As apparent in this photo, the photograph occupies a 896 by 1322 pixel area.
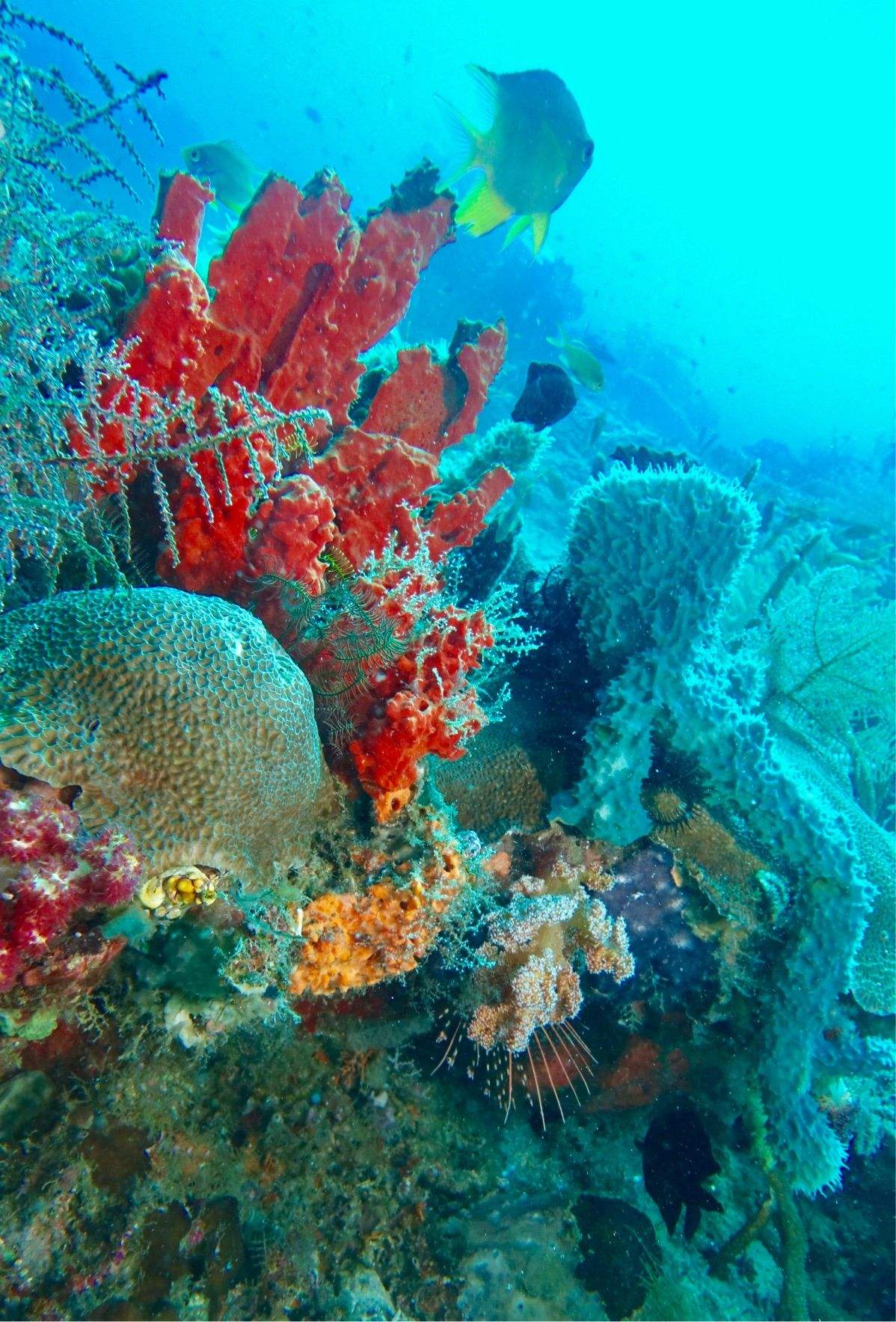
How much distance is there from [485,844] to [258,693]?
1.64m


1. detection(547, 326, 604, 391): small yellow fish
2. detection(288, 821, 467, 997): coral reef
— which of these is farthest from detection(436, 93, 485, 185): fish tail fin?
detection(288, 821, 467, 997): coral reef

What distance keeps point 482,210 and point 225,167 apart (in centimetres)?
853

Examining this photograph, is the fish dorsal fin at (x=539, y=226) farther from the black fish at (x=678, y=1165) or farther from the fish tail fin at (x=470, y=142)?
the black fish at (x=678, y=1165)

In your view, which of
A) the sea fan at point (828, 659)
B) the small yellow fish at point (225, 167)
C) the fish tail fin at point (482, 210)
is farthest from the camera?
the small yellow fish at point (225, 167)

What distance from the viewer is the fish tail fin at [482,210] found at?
4.19 meters

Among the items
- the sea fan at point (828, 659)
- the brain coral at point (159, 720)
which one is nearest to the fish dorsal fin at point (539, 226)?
the sea fan at point (828, 659)

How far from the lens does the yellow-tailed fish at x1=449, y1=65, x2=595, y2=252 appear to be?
4.66 metres

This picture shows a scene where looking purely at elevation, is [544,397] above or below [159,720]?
above

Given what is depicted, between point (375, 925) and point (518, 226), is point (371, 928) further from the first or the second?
point (518, 226)

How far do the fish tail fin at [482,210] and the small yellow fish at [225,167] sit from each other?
7.51m

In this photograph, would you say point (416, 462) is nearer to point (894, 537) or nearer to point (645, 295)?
point (894, 537)

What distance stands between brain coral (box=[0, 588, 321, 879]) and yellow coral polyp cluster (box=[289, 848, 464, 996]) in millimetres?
377

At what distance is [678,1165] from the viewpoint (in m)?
3.74

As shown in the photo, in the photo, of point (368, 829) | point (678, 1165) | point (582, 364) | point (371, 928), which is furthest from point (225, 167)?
point (678, 1165)
